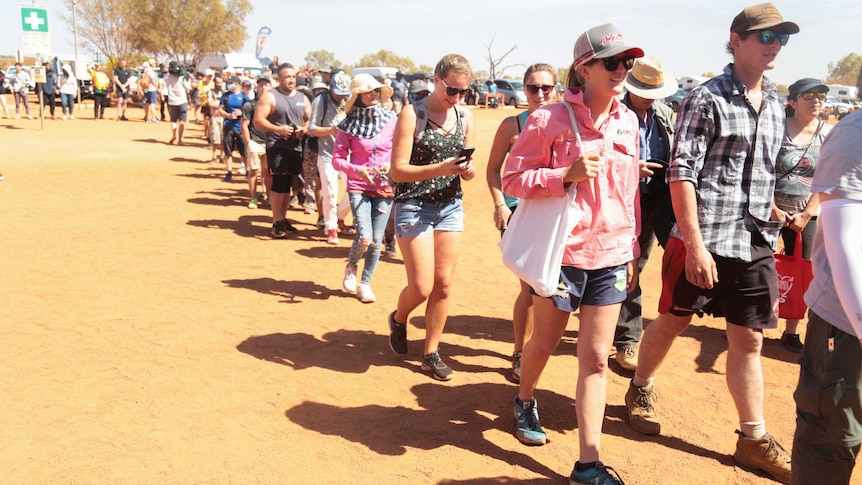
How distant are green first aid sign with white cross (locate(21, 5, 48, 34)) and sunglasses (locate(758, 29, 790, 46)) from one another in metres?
23.0

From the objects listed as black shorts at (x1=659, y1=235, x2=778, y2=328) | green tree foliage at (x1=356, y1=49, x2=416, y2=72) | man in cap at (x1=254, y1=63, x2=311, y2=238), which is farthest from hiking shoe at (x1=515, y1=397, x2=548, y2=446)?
green tree foliage at (x1=356, y1=49, x2=416, y2=72)

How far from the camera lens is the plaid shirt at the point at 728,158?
357cm

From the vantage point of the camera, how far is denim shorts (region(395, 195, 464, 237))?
191 inches

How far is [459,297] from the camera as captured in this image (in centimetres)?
732

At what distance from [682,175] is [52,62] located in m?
28.2

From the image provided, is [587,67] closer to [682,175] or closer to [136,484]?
[682,175]

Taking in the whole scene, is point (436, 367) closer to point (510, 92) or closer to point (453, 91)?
point (453, 91)

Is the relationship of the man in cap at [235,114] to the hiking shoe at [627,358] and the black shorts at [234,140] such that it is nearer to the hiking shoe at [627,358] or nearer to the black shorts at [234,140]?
the black shorts at [234,140]

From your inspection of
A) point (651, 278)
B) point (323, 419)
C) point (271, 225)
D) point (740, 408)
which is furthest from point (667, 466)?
point (271, 225)

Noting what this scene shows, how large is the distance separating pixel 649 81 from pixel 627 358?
1965 mm

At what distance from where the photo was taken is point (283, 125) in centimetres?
920

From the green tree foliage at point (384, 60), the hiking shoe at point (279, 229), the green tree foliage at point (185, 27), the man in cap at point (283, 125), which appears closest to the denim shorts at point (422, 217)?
the man in cap at point (283, 125)

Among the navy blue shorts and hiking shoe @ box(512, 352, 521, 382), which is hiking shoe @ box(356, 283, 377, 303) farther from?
the navy blue shorts

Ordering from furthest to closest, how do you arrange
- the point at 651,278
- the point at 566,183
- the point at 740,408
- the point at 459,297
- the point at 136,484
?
1. the point at 651,278
2. the point at 459,297
3. the point at 740,408
4. the point at 136,484
5. the point at 566,183
